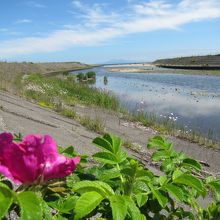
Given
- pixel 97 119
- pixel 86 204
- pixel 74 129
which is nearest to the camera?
pixel 86 204

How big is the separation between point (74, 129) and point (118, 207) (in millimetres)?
9519

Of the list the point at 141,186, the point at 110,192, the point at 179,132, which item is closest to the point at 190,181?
the point at 141,186

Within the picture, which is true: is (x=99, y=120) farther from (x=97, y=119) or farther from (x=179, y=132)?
(x=179, y=132)

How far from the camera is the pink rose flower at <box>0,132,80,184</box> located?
115 cm

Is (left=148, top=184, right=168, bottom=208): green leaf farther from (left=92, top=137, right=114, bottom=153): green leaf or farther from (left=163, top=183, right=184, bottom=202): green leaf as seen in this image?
(left=92, top=137, right=114, bottom=153): green leaf

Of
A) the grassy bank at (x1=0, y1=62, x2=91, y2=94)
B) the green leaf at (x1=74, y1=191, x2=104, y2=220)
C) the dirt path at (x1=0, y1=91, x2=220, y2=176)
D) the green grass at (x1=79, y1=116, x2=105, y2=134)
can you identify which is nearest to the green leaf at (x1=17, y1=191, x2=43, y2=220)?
the green leaf at (x1=74, y1=191, x2=104, y2=220)

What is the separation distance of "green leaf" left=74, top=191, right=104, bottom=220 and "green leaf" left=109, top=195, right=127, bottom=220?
42mm

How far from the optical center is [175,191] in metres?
1.56

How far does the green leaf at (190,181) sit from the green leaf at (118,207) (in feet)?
0.98

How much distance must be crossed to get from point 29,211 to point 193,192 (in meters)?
0.98

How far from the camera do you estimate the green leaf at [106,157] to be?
172cm

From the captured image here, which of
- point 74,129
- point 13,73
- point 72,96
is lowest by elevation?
point 72,96

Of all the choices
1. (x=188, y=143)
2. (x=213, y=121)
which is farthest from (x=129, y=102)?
(x=188, y=143)

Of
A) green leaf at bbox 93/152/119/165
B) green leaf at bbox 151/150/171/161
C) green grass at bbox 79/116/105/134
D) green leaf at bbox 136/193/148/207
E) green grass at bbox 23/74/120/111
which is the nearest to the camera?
green leaf at bbox 136/193/148/207
